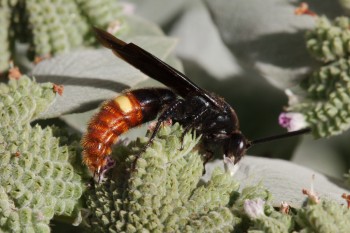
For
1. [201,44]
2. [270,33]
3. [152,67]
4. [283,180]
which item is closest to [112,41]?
[152,67]

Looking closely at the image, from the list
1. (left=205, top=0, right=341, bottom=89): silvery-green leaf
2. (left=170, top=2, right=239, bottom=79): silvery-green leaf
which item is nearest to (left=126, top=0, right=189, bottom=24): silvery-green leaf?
(left=170, top=2, right=239, bottom=79): silvery-green leaf

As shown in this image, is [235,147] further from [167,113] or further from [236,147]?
[167,113]

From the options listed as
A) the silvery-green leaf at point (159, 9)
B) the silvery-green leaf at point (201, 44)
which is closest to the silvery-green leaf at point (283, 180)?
the silvery-green leaf at point (201, 44)

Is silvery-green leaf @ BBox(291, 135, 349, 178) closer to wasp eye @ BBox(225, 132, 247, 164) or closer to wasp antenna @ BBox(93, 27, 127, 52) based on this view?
wasp eye @ BBox(225, 132, 247, 164)

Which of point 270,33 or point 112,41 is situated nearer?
point 112,41

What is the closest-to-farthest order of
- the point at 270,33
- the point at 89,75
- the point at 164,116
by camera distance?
the point at 164,116
the point at 89,75
the point at 270,33

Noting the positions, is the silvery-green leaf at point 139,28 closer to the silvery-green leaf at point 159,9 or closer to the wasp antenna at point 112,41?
the silvery-green leaf at point 159,9

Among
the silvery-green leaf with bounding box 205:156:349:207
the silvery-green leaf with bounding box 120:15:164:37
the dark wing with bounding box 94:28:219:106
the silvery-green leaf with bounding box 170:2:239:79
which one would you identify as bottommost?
the silvery-green leaf with bounding box 170:2:239:79
